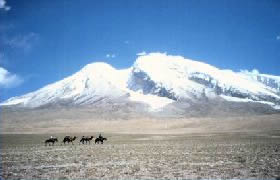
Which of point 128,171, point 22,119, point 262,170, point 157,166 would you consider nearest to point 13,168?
point 128,171

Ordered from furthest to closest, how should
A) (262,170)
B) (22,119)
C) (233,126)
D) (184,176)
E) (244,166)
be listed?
(22,119) < (233,126) < (244,166) < (262,170) < (184,176)

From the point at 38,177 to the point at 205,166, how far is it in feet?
29.3

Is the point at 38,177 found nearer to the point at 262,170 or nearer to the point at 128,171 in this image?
the point at 128,171

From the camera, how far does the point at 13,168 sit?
21359 mm

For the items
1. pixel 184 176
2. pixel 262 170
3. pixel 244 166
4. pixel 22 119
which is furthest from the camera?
pixel 22 119

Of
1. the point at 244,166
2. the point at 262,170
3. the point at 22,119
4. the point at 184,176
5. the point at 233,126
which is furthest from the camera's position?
the point at 22,119

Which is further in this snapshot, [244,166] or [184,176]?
[244,166]

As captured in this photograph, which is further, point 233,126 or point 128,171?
point 233,126

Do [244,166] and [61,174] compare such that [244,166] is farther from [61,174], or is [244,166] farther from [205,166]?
[61,174]

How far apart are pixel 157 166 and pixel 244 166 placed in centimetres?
474

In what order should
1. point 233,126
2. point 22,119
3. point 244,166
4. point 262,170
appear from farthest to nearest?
1. point 22,119
2. point 233,126
3. point 244,166
4. point 262,170

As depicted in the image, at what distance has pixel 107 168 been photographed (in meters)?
20.9

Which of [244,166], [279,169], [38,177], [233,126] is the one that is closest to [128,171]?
[38,177]

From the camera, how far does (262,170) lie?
18688mm
